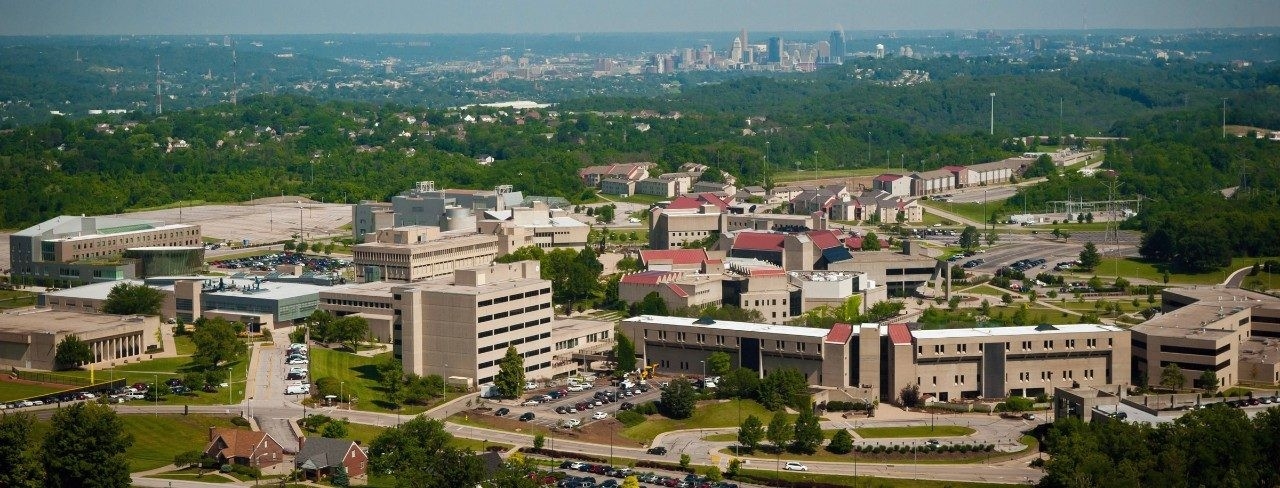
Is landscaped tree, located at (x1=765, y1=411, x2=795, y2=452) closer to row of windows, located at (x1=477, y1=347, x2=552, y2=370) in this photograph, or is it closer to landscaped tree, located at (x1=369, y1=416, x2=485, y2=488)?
landscaped tree, located at (x1=369, y1=416, x2=485, y2=488)

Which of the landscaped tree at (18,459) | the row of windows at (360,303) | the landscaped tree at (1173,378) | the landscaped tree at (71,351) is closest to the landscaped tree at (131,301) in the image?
the row of windows at (360,303)

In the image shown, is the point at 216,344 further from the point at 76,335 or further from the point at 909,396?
the point at 909,396

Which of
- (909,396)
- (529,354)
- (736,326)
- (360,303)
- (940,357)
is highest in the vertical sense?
(360,303)

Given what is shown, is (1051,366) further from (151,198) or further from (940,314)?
(151,198)

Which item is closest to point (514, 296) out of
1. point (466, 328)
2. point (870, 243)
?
point (466, 328)

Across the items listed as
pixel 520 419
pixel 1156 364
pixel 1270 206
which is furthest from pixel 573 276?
pixel 1270 206

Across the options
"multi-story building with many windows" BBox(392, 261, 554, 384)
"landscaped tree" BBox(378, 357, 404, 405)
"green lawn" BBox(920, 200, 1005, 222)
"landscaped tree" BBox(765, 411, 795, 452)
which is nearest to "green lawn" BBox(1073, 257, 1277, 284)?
"green lawn" BBox(920, 200, 1005, 222)
